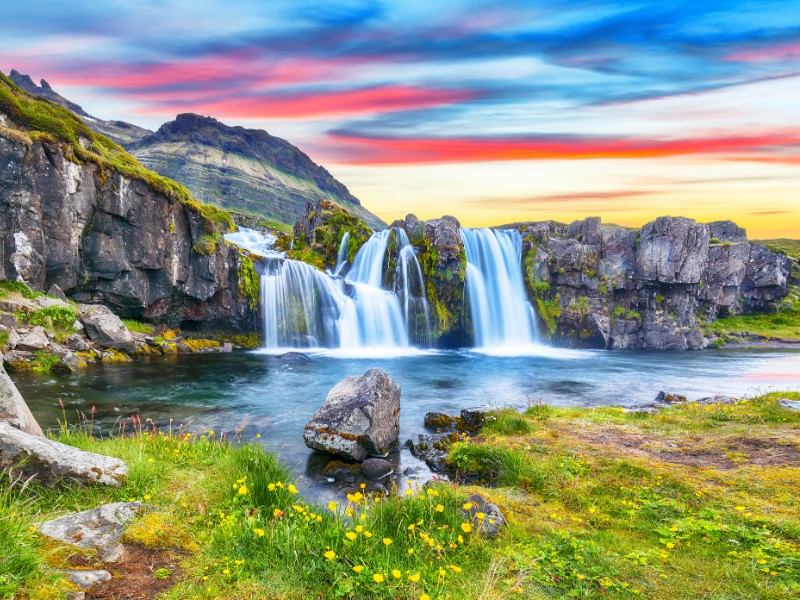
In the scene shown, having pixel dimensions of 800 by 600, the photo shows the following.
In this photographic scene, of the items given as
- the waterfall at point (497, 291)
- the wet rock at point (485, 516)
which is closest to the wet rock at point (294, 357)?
the waterfall at point (497, 291)

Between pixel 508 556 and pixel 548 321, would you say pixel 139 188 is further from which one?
pixel 548 321

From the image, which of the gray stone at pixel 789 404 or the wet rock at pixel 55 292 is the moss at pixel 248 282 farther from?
the gray stone at pixel 789 404

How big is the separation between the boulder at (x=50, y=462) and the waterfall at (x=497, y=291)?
42.2m

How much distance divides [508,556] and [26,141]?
34.4 m

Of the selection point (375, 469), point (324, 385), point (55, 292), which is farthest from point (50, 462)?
point (55, 292)

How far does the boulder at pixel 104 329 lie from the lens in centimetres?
2848

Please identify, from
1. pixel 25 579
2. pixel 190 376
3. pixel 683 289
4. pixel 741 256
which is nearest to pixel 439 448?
pixel 25 579

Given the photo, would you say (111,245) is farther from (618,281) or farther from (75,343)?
(618,281)

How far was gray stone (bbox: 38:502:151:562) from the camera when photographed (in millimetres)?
4637

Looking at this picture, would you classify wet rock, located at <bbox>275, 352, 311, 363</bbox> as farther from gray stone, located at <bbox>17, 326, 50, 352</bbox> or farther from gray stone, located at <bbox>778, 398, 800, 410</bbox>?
gray stone, located at <bbox>778, 398, 800, 410</bbox>

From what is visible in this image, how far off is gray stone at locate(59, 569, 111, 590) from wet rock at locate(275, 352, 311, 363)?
2843 centimetres

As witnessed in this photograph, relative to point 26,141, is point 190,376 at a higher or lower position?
lower

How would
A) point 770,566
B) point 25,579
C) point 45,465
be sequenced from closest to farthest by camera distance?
point 25,579 → point 770,566 → point 45,465

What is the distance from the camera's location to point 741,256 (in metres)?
65.5
